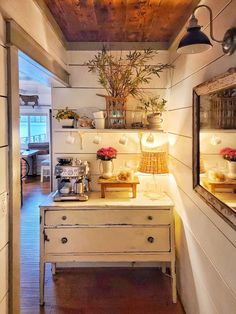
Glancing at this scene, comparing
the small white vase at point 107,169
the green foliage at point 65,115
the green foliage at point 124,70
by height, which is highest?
the green foliage at point 124,70

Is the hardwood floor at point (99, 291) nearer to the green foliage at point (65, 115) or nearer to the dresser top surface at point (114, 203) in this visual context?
the dresser top surface at point (114, 203)

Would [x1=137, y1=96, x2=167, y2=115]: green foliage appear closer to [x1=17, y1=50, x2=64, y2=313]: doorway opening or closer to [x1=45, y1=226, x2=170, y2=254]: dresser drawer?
[x1=17, y1=50, x2=64, y2=313]: doorway opening

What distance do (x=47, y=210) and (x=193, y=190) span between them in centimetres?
121

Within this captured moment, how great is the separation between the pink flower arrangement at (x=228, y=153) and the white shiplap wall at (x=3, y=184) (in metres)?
1.07

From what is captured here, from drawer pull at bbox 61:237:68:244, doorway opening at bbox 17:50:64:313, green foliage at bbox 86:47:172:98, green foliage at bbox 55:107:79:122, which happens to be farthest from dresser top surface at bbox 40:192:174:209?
green foliage at bbox 86:47:172:98

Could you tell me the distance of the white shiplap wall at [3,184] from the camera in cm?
141

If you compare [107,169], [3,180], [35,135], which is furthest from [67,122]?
[35,135]

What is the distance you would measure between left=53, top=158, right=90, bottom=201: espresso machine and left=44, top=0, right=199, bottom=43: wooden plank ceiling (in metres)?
1.19

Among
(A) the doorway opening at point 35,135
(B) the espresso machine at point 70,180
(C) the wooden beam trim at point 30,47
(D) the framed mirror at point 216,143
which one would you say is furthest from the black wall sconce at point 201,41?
(A) the doorway opening at point 35,135

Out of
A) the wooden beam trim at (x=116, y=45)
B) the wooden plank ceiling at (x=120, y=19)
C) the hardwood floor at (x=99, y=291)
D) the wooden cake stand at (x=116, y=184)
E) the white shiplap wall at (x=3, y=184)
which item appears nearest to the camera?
the white shiplap wall at (x=3, y=184)

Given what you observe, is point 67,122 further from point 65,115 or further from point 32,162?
point 32,162

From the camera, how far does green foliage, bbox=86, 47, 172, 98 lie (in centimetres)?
288

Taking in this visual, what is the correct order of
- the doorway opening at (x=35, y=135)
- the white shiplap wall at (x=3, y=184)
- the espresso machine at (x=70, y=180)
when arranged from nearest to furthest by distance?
1. the white shiplap wall at (x=3, y=184)
2. the espresso machine at (x=70, y=180)
3. the doorway opening at (x=35, y=135)

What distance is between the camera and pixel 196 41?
4.69 ft
